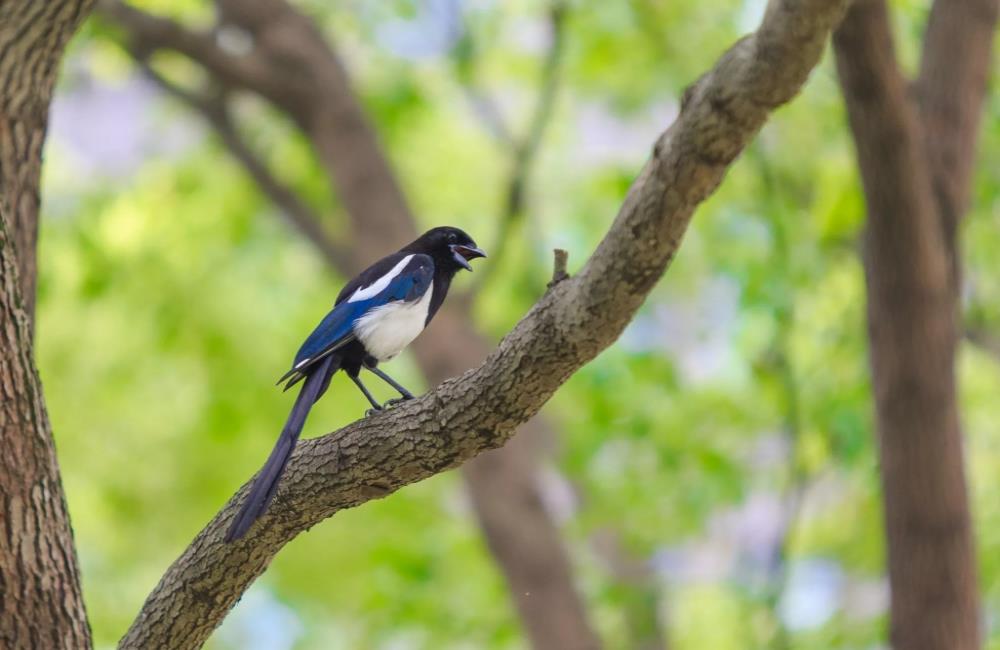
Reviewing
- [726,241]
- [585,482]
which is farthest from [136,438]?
[726,241]

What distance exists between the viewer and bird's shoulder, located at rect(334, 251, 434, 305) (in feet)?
15.0

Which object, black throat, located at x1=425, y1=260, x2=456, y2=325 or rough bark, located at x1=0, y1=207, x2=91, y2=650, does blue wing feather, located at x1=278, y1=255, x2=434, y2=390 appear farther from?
rough bark, located at x1=0, y1=207, x2=91, y2=650

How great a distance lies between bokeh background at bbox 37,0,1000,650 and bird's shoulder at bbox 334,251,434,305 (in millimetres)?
3037

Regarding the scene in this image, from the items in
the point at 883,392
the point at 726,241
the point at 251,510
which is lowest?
the point at 251,510

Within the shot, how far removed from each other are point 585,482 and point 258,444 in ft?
12.3

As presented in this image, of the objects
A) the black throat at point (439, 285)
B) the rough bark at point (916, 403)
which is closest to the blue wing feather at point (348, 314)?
the black throat at point (439, 285)

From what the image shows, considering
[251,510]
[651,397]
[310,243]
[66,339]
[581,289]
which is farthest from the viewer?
[66,339]

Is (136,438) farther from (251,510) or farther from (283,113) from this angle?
(251,510)

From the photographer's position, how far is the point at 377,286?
458 cm

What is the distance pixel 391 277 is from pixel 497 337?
19.9ft

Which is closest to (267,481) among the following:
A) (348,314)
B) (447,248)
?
(348,314)

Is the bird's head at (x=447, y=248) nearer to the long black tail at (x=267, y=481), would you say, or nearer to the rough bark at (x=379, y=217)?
the long black tail at (x=267, y=481)

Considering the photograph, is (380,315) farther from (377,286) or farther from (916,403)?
(916,403)

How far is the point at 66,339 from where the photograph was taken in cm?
1066
